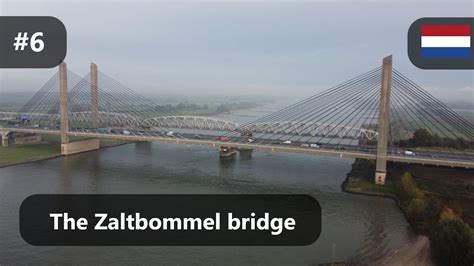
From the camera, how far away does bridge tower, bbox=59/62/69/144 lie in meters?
15.8

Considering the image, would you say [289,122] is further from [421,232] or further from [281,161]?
[421,232]

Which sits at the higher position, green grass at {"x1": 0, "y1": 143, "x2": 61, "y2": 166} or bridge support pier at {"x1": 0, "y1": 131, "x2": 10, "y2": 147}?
bridge support pier at {"x1": 0, "y1": 131, "x2": 10, "y2": 147}

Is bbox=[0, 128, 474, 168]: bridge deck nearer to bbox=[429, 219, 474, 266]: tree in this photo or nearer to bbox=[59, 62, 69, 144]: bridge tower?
bbox=[59, 62, 69, 144]: bridge tower

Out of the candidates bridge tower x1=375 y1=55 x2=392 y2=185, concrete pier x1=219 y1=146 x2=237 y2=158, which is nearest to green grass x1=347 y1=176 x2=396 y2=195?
bridge tower x1=375 y1=55 x2=392 y2=185

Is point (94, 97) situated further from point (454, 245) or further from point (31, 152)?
point (454, 245)

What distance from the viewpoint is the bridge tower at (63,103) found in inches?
620

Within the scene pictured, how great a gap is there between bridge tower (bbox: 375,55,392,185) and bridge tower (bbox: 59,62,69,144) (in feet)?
40.5

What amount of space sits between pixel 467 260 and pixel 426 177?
19.5 ft

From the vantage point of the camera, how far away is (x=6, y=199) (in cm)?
932

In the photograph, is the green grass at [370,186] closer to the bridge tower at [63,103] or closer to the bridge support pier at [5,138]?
the bridge tower at [63,103]

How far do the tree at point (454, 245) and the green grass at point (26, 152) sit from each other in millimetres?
13441

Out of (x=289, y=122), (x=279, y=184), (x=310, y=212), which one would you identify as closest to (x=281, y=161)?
(x=289, y=122)

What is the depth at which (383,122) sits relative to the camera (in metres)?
10.8

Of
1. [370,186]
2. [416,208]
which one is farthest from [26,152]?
[416,208]
